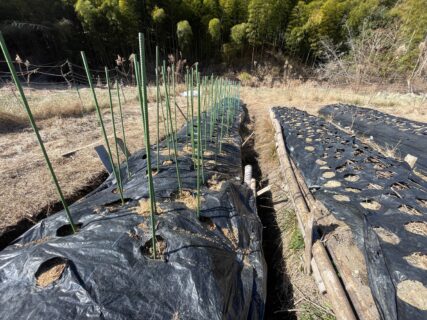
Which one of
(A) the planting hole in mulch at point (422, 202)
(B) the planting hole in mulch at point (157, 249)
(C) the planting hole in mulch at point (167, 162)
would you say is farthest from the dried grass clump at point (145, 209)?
(A) the planting hole in mulch at point (422, 202)

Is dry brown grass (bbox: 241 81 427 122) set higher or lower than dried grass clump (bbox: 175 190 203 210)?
lower

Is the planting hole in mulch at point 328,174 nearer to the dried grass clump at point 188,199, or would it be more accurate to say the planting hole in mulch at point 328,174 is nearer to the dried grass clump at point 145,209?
the dried grass clump at point 188,199

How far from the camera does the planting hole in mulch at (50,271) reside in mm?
914

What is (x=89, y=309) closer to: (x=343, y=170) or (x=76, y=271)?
(x=76, y=271)

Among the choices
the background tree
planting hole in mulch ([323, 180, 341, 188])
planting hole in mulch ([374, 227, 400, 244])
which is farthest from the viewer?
the background tree

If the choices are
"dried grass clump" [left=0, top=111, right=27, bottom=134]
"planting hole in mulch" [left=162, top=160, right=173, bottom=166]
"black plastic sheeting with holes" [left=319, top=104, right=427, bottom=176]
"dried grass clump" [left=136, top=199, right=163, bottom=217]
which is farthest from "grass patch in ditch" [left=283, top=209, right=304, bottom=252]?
"dried grass clump" [left=0, top=111, right=27, bottom=134]

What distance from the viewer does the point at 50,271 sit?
950mm

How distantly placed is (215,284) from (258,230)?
2.46ft

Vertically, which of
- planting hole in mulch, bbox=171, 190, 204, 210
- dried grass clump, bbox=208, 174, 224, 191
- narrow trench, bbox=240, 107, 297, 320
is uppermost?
planting hole in mulch, bbox=171, 190, 204, 210

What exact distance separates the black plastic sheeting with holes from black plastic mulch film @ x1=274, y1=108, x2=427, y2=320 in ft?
3.30

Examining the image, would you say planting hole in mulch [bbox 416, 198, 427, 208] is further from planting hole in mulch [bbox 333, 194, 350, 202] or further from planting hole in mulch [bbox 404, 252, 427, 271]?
planting hole in mulch [bbox 404, 252, 427, 271]

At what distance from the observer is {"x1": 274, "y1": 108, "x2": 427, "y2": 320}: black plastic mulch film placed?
104 cm

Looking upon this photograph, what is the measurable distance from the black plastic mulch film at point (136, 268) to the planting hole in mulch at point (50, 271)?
2 cm

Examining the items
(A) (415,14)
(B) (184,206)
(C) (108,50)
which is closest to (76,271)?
(B) (184,206)
